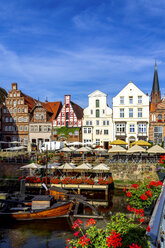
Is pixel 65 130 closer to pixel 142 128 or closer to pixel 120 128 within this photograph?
pixel 120 128

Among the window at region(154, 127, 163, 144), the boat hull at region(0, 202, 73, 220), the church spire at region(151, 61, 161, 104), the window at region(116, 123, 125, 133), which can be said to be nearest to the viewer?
the boat hull at region(0, 202, 73, 220)

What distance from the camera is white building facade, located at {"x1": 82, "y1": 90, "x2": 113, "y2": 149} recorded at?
4684 cm

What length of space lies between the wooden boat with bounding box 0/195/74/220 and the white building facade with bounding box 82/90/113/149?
95.7 ft

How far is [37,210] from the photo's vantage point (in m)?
17.0

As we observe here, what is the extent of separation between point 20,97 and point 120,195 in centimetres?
3554

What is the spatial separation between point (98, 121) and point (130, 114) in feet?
21.9

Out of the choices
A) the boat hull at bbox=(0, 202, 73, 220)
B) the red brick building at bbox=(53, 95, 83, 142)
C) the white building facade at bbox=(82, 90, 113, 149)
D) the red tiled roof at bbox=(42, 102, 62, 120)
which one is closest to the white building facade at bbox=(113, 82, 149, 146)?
the white building facade at bbox=(82, 90, 113, 149)

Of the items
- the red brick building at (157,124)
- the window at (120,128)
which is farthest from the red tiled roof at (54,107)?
the red brick building at (157,124)

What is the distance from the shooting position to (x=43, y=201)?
17.7 metres

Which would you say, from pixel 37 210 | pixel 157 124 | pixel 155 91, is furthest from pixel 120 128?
pixel 37 210

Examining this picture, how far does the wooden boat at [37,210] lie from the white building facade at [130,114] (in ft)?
94.7

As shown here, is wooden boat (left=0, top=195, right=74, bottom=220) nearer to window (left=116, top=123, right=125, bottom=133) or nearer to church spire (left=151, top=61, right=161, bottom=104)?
window (left=116, top=123, right=125, bottom=133)

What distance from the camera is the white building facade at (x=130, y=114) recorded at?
147 feet

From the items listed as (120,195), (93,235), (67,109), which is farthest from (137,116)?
(93,235)
